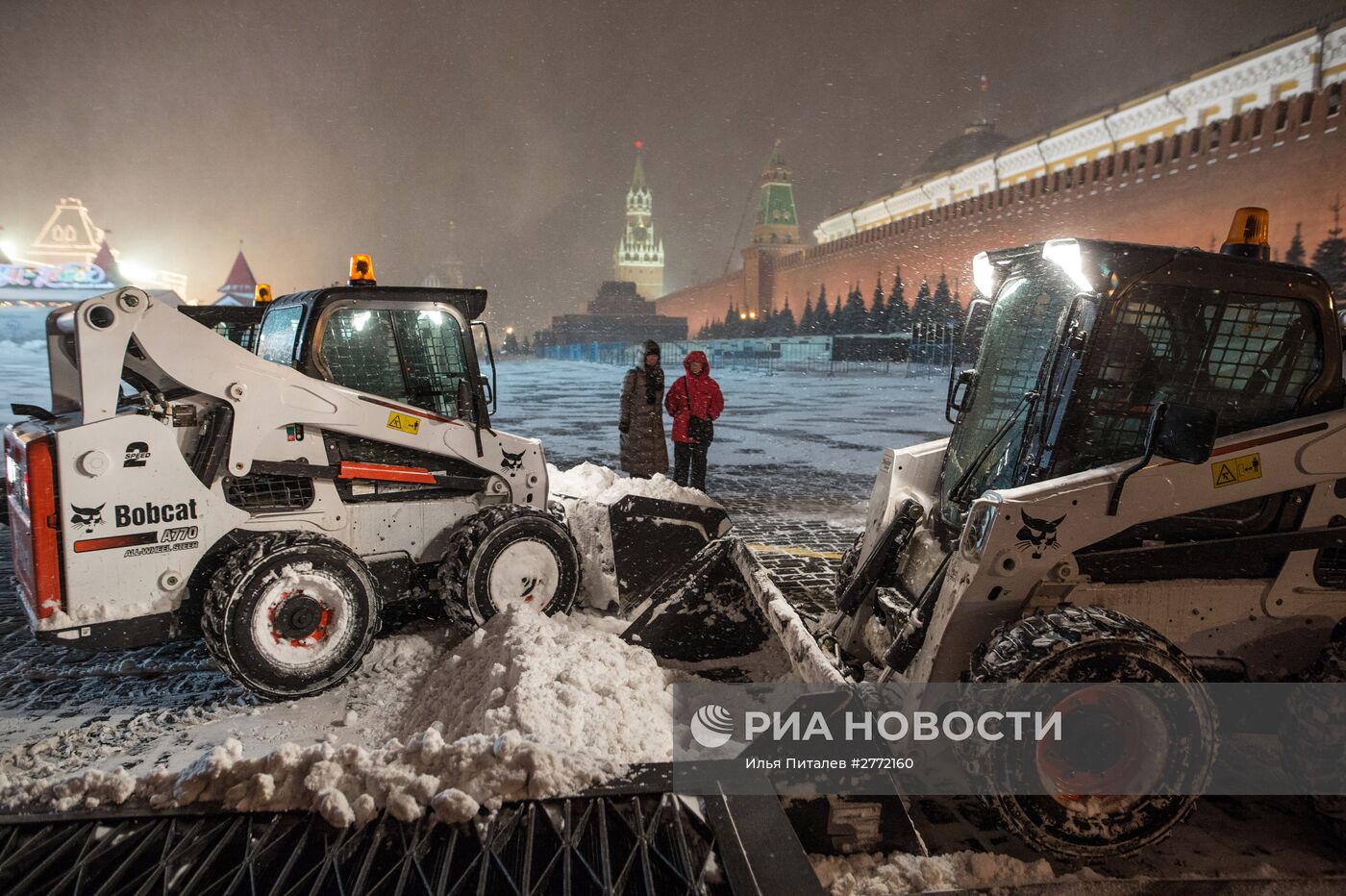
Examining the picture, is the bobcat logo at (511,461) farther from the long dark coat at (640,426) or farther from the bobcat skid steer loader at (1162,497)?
the long dark coat at (640,426)

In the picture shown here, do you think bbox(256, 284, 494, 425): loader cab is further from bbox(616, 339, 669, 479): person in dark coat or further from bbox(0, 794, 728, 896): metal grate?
bbox(616, 339, 669, 479): person in dark coat

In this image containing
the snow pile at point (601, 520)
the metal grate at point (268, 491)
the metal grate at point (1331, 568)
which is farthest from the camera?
the snow pile at point (601, 520)

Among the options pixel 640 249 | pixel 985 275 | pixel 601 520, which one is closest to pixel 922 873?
pixel 985 275

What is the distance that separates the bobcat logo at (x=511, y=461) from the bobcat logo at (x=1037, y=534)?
3.59 metres

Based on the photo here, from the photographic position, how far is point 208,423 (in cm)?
436

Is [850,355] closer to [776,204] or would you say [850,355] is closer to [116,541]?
[116,541]

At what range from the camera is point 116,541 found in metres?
4.05

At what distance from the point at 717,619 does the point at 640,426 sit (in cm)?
459

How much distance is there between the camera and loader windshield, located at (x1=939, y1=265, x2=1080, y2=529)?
3.73 m

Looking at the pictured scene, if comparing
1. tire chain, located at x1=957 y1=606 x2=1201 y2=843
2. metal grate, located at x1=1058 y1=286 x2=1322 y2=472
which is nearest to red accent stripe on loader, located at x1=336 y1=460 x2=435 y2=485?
tire chain, located at x1=957 y1=606 x2=1201 y2=843

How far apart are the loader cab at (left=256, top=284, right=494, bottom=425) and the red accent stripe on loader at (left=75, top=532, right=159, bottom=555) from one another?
1382mm

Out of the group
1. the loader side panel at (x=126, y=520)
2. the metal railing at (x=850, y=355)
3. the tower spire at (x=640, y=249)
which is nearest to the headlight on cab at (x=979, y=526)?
the loader side panel at (x=126, y=520)

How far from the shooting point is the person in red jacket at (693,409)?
938 centimetres

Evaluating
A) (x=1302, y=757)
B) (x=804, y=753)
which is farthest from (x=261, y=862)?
(x=1302, y=757)
